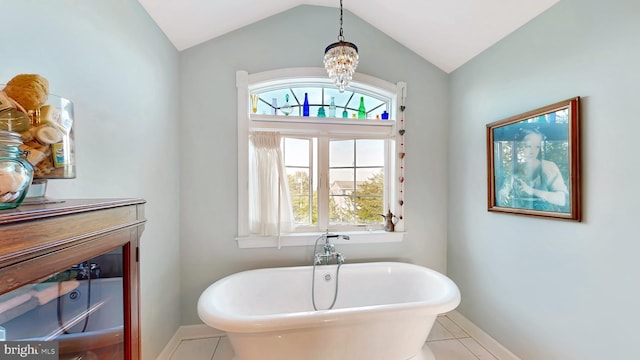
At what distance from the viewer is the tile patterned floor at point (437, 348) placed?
6.46 feet

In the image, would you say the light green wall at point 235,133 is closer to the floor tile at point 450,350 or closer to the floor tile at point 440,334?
the floor tile at point 440,334

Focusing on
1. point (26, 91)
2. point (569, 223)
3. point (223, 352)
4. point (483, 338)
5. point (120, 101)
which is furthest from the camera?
Result: point (483, 338)

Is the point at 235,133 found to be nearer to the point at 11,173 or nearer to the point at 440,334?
the point at 11,173

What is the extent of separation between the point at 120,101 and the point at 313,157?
60.6 inches

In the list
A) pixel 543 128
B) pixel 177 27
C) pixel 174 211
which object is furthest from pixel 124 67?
pixel 543 128

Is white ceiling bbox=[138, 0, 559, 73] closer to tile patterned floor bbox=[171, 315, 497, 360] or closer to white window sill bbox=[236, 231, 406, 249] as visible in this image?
white window sill bbox=[236, 231, 406, 249]

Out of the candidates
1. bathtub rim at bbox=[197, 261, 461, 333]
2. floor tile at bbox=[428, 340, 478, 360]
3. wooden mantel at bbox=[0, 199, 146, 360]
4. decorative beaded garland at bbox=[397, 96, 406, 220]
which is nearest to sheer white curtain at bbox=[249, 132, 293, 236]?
bathtub rim at bbox=[197, 261, 461, 333]

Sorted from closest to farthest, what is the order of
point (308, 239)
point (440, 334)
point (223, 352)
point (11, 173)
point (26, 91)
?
point (11, 173), point (26, 91), point (223, 352), point (440, 334), point (308, 239)

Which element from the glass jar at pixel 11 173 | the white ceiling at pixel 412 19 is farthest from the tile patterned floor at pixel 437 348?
the white ceiling at pixel 412 19

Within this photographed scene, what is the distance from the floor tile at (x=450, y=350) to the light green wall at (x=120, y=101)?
81.7 inches

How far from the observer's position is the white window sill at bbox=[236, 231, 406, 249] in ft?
7.55

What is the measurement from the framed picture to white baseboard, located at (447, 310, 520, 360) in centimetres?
104

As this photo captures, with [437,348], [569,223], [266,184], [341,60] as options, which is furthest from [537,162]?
[266,184]

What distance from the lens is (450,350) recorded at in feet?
6.71
